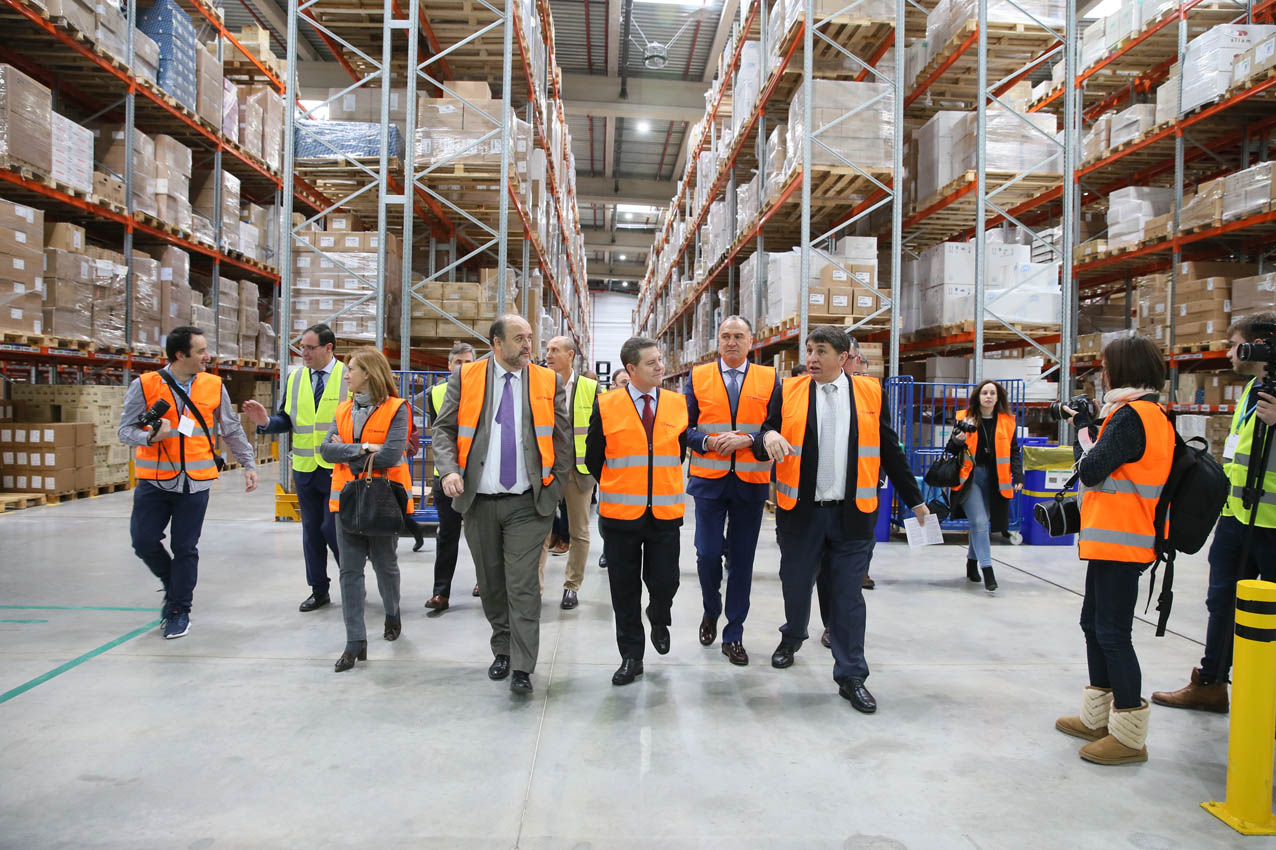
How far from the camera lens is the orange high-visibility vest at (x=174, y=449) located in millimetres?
4273

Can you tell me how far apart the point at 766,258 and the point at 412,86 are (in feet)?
17.3

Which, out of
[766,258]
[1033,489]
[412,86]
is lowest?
[1033,489]

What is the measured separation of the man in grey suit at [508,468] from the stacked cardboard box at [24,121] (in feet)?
25.8

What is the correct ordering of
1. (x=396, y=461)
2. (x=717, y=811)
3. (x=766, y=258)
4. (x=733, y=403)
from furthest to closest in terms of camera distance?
(x=766, y=258) → (x=733, y=403) → (x=396, y=461) → (x=717, y=811)

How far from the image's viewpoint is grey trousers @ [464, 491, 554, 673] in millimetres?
3652

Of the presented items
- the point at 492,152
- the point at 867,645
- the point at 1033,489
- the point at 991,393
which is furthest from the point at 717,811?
the point at 492,152

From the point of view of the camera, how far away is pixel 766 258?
11.1m

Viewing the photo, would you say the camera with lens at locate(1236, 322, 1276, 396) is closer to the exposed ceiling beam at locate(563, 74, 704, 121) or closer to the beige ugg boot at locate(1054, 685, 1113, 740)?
the beige ugg boot at locate(1054, 685, 1113, 740)

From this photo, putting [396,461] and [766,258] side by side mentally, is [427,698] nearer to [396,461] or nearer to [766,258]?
[396,461]

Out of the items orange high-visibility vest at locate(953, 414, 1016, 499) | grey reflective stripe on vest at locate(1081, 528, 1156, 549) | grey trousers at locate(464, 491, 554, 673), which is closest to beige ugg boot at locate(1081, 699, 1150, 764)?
grey reflective stripe on vest at locate(1081, 528, 1156, 549)

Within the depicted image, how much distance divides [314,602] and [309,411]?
1280 mm

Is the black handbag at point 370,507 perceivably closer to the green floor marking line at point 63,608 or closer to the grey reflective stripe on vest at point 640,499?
the grey reflective stripe on vest at point 640,499

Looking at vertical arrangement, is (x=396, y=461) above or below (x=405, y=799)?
above

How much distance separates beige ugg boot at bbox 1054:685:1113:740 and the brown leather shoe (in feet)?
2.14
